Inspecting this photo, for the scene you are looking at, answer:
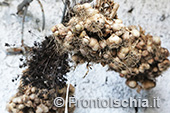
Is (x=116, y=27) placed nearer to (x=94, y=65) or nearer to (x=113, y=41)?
(x=113, y=41)

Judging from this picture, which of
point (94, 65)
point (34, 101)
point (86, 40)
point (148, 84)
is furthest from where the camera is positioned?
point (94, 65)

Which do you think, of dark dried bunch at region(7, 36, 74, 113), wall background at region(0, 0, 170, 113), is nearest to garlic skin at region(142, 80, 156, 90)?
wall background at region(0, 0, 170, 113)

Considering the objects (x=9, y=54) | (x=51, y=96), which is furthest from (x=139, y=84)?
(x=9, y=54)

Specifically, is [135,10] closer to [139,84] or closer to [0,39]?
[139,84]

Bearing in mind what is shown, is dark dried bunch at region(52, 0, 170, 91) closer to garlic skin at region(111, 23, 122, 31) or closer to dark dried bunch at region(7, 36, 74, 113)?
garlic skin at region(111, 23, 122, 31)

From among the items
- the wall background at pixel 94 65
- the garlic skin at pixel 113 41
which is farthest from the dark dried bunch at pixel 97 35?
the wall background at pixel 94 65

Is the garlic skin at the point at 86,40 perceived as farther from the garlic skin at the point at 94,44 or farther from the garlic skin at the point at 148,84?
the garlic skin at the point at 148,84

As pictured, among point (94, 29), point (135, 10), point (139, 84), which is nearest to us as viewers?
point (94, 29)

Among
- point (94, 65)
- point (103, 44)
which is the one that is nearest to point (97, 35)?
point (103, 44)
